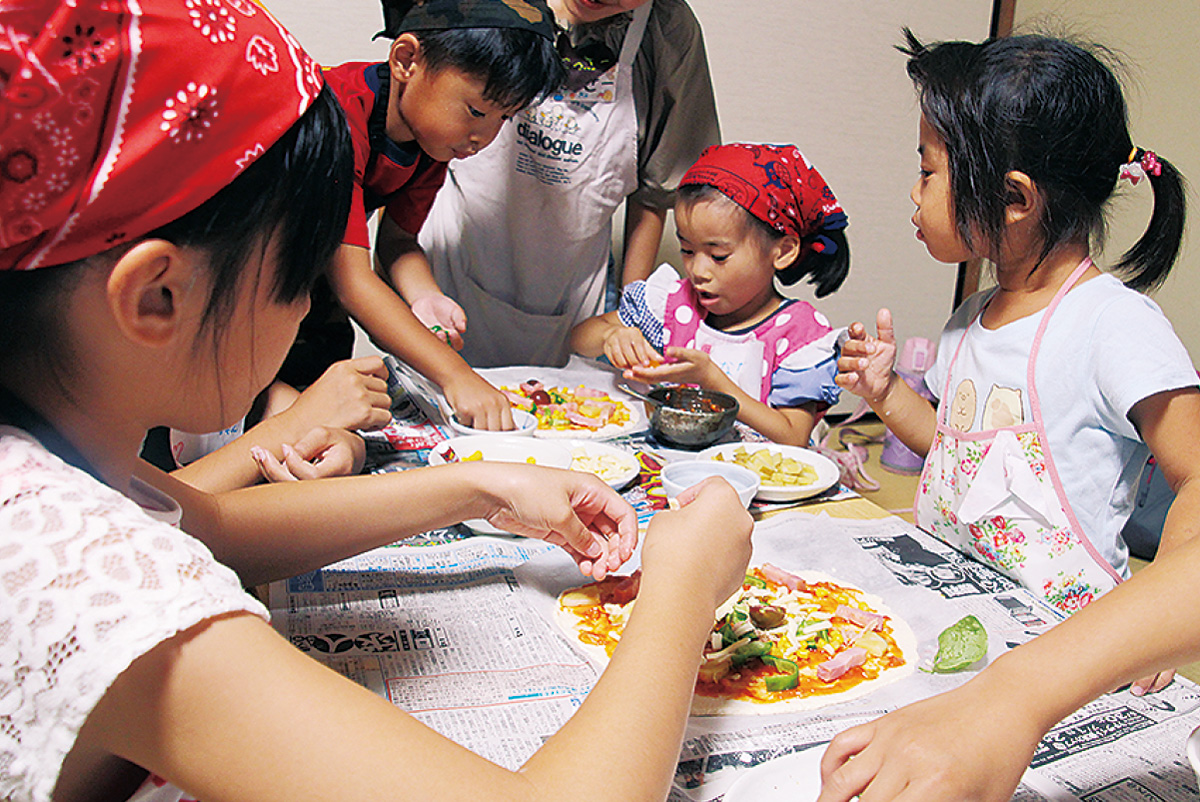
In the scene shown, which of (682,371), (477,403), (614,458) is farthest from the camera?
(682,371)

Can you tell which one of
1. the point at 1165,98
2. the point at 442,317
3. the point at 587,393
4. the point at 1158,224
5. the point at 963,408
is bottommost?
the point at 587,393

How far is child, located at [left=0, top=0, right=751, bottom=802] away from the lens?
0.42 m

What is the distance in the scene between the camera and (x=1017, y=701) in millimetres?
579

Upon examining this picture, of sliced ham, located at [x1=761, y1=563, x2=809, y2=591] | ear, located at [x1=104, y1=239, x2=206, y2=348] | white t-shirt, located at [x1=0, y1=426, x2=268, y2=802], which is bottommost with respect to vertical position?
sliced ham, located at [x1=761, y1=563, x2=809, y2=591]

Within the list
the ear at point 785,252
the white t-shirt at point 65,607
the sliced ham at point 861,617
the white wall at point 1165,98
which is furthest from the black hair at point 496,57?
the white wall at point 1165,98

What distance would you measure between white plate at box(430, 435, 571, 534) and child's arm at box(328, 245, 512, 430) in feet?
0.61

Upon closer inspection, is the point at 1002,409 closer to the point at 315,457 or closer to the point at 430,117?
the point at 315,457

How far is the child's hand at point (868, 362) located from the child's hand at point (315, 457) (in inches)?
32.7

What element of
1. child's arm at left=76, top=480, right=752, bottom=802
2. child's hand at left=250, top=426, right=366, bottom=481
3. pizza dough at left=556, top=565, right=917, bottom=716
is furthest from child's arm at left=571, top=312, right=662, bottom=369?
child's arm at left=76, top=480, right=752, bottom=802

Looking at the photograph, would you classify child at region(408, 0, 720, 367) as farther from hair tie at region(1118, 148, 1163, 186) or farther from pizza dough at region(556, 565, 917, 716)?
pizza dough at region(556, 565, 917, 716)

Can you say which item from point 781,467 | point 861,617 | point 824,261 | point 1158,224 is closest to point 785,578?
point 861,617

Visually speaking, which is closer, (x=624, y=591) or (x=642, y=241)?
(x=624, y=591)

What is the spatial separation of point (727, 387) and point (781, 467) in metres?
0.49

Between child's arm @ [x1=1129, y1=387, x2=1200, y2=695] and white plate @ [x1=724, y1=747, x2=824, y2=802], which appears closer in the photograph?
white plate @ [x1=724, y1=747, x2=824, y2=802]
